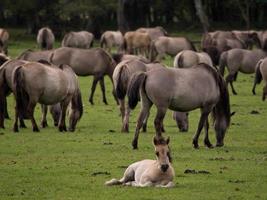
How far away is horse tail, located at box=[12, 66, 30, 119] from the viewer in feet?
69.2

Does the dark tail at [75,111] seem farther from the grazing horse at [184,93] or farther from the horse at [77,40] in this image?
the horse at [77,40]

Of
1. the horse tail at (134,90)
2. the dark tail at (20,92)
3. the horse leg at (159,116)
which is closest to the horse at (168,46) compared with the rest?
the dark tail at (20,92)

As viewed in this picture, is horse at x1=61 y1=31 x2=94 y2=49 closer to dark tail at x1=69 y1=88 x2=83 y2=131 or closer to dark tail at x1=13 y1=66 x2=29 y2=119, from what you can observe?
dark tail at x1=69 y1=88 x2=83 y2=131

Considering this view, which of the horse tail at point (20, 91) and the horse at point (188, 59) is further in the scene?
the horse at point (188, 59)

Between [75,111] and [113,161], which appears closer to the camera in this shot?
[113,161]

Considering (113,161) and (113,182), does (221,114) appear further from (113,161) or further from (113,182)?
(113,182)

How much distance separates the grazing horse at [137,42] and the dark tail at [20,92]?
31.6m

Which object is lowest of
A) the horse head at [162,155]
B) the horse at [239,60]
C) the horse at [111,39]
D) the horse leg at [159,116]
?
the horse at [111,39]

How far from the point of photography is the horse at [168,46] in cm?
4709

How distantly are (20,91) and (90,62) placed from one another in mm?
9499

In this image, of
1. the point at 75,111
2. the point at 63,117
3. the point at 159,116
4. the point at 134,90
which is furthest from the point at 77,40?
the point at 134,90

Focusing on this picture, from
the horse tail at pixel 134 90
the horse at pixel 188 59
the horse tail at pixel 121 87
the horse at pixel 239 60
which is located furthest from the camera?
the horse at pixel 239 60

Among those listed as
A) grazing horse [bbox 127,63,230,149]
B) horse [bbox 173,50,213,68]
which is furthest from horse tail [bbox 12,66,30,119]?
horse [bbox 173,50,213,68]

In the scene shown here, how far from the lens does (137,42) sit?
175ft
